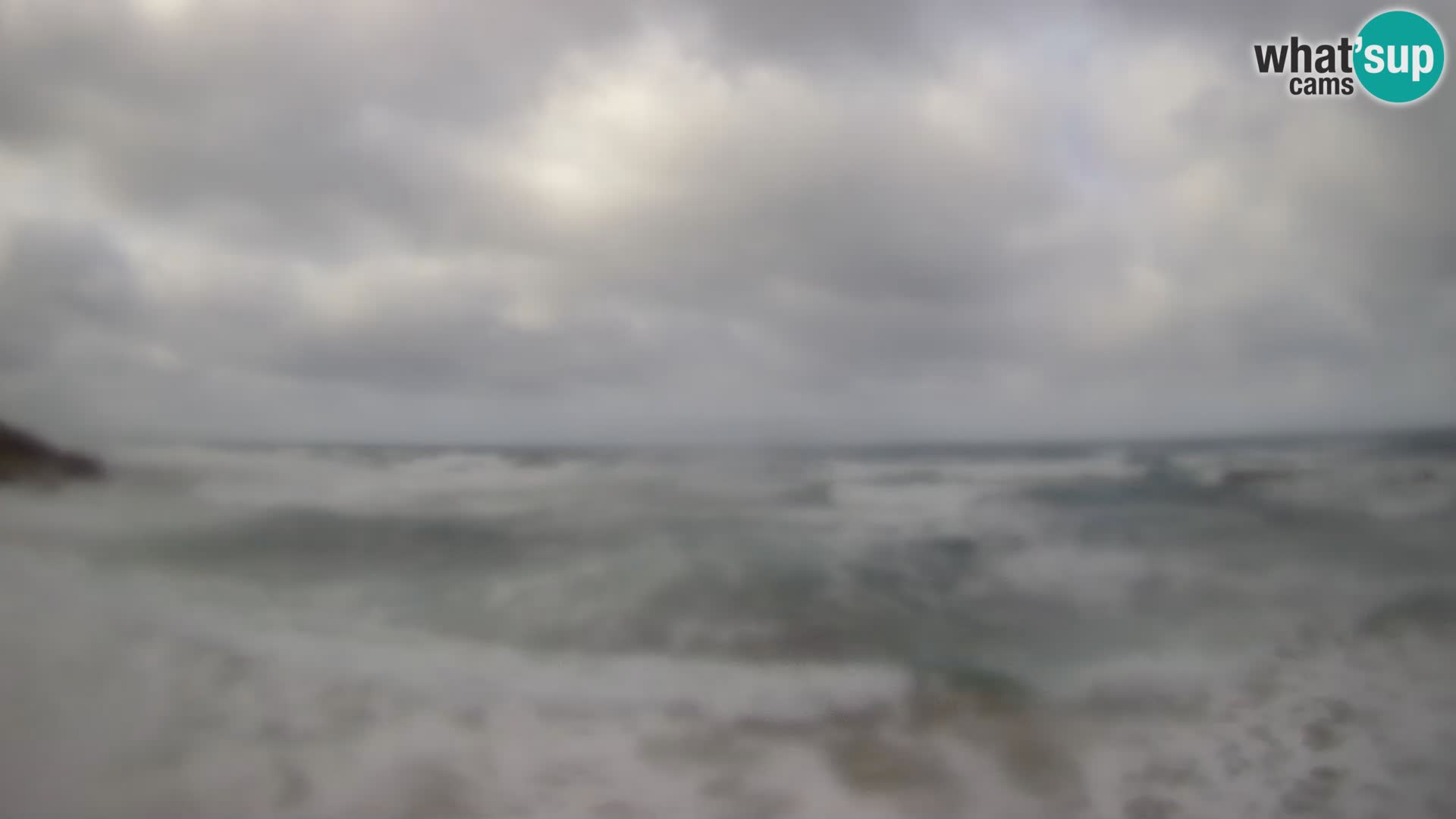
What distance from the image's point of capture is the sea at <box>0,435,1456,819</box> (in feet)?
6.89

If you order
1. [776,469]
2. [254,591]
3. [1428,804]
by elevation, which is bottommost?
[1428,804]

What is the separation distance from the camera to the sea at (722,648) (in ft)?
6.89

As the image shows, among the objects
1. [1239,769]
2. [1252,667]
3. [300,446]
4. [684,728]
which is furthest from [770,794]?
[300,446]

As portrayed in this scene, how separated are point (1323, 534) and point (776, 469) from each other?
3.82 metres

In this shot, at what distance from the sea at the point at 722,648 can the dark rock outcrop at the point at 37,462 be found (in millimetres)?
94

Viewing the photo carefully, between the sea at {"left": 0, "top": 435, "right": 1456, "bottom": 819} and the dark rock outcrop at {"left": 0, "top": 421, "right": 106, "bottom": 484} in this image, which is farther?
the dark rock outcrop at {"left": 0, "top": 421, "right": 106, "bottom": 484}

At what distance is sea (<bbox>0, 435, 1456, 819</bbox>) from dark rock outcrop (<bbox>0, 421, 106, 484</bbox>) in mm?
94

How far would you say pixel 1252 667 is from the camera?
115 inches

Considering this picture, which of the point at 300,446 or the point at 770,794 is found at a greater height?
the point at 300,446

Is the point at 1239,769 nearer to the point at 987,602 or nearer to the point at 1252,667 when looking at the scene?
the point at 1252,667

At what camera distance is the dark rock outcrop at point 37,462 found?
297 cm

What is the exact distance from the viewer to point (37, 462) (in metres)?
3.14

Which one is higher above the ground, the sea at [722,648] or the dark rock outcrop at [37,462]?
the dark rock outcrop at [37,462]

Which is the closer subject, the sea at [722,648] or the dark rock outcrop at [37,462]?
the sea at [722,648]
